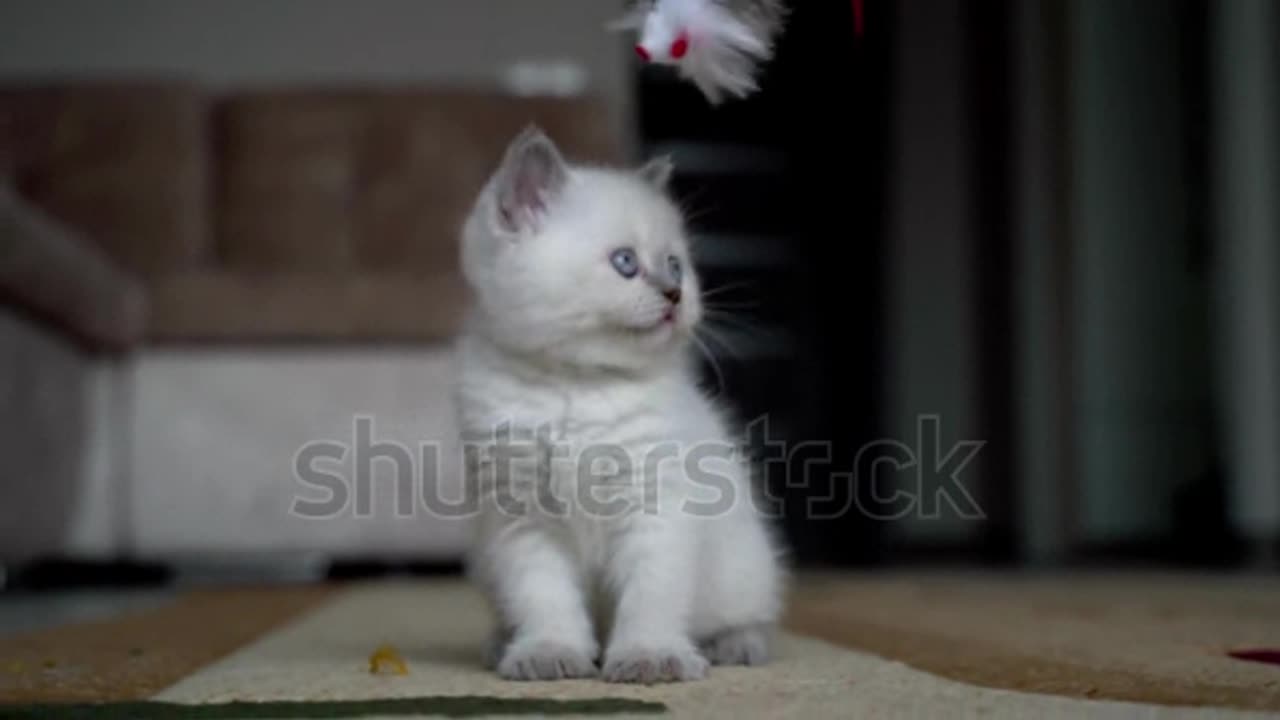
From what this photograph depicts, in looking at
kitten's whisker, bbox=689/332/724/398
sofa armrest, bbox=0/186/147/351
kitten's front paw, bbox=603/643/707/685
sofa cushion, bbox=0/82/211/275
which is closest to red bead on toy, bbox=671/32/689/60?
kitten's whisker, bbox=689/332/724/398

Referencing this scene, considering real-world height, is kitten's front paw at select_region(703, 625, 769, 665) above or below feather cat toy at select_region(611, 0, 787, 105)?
below

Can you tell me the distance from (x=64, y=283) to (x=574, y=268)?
5.57 ft

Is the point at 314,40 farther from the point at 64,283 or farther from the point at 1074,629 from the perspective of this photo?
the point at 1074,629

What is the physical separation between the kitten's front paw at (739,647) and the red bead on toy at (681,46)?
582 millimetres

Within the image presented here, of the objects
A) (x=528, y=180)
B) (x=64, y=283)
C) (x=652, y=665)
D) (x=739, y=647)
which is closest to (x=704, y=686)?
(x=652, y=665)

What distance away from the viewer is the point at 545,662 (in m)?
1.25

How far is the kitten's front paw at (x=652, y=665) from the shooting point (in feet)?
4.00

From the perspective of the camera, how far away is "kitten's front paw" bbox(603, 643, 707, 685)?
1221mm

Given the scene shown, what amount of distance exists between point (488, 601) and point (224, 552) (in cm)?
187

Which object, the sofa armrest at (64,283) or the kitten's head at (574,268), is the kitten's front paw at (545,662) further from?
the sofa armrest at (64,283)

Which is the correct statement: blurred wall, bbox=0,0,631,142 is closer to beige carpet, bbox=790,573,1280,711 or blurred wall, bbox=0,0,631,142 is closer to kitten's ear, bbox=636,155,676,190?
beige carpet, bbox=790,573,1280,711

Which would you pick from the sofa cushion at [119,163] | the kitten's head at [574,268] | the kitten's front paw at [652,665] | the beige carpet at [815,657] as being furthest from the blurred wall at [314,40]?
the kitten's front paw at [652,665]

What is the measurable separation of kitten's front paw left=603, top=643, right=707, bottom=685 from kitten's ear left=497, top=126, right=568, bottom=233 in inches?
16.1

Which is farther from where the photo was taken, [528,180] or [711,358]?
[711,358]
